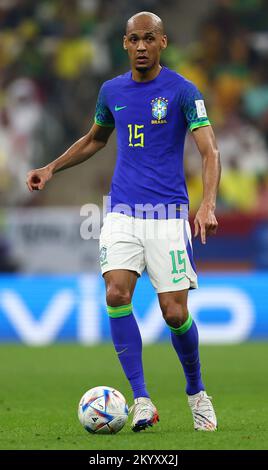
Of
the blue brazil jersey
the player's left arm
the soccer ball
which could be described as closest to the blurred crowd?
the blue brazil jersey

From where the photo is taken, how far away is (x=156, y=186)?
606 cm

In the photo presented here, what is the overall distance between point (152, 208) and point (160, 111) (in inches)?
21.6

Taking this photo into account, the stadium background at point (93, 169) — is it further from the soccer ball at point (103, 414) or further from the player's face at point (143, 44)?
the player's face at point (143, 44)

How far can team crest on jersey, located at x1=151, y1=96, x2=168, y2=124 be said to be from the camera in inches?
239

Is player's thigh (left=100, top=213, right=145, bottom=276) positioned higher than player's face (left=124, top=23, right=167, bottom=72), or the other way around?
player's face (left=124, top=23, right=167, bottom=72)

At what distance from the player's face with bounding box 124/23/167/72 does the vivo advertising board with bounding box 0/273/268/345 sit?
712 centimetres

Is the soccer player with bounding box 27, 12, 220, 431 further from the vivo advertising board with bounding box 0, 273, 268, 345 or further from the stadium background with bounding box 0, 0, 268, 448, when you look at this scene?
the vivo advertising board with bounding box 0, 273, 268, 345

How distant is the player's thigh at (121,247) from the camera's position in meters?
5.96

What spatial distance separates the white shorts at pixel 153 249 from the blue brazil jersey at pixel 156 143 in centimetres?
10

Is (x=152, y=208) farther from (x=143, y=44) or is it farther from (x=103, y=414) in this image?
(x=103, y=414)

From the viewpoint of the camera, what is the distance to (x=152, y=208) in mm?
6066

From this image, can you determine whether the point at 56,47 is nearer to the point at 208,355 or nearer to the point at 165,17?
the point at 165,17

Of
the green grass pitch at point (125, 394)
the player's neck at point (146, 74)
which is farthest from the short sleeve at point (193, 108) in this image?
the green grass pitch at point (125, 394)

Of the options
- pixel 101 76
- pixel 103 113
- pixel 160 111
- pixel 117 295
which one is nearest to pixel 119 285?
pixel 117 295
